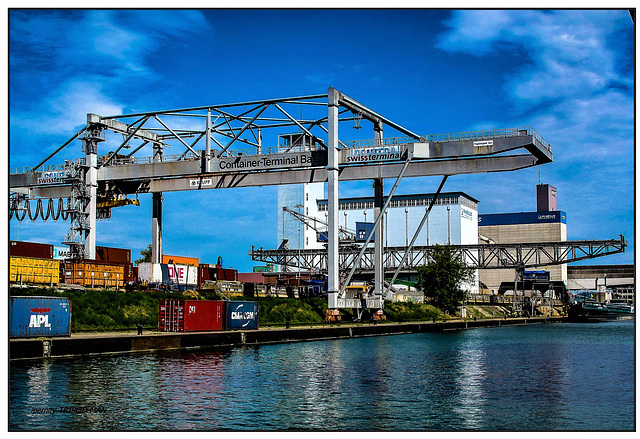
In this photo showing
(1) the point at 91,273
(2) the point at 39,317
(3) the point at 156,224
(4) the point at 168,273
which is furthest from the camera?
(3) the point at 156,224

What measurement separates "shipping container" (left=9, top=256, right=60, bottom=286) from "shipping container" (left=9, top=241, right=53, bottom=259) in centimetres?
170

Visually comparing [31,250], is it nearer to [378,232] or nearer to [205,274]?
[205,274]

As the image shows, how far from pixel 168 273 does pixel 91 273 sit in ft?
35.6

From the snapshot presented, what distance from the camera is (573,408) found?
72.3 ft

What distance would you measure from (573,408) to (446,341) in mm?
33011

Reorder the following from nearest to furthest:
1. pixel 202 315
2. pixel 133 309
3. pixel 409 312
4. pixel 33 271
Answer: pixel 202 315 < pixel 133 309 < pixel 33 271 < pixel 409 312

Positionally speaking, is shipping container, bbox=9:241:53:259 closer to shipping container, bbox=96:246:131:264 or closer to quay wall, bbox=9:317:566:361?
Answer: shipping container, bbox=96:246:131:264

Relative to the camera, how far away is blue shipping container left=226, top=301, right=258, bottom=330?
47.3 m

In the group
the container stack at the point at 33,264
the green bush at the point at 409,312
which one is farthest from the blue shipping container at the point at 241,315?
the green bush at the point at 409,312

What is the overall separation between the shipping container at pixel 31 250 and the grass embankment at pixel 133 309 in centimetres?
678

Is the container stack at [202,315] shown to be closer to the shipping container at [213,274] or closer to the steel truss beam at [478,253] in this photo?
the shipping container at [213,274]

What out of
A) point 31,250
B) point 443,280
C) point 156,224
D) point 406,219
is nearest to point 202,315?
point 31,250

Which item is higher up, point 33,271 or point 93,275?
point 33,271

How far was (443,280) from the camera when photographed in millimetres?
91500
